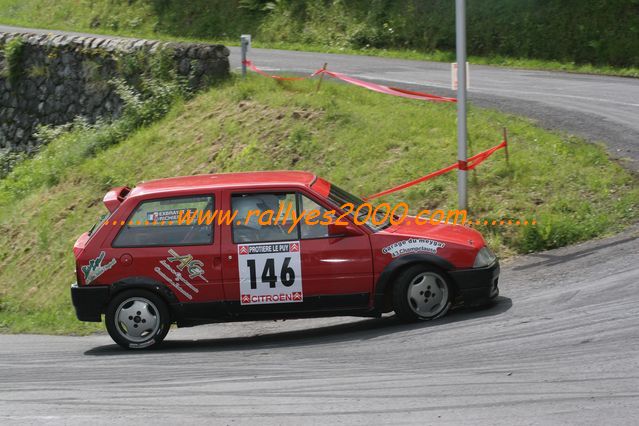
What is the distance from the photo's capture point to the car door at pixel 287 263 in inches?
383

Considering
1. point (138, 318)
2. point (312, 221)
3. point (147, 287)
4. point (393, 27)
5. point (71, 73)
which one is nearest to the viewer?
point (312, 221)

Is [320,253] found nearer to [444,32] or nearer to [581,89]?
[581,89]

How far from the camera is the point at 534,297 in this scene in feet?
33.2

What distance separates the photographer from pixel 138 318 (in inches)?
397

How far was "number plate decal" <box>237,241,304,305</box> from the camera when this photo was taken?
31.9 feet

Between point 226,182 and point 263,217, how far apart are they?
62cm

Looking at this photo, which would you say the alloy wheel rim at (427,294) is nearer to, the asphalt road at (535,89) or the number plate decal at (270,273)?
the number plate decal at (270,273)

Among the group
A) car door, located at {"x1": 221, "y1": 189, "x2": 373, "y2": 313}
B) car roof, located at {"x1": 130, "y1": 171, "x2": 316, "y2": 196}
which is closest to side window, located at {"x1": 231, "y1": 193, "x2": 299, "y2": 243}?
car door, located at {"x1": 221, "y1": 189, "x2": 373, "y2": 313}

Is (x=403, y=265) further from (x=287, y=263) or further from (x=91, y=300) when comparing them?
(x=91, y=300)

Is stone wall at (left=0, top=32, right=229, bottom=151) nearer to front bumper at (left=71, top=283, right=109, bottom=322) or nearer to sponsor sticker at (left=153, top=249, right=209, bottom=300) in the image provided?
front bumper at (left=71, top=283, right=109, bottom=322)

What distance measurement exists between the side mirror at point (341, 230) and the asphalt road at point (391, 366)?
1.02 metres

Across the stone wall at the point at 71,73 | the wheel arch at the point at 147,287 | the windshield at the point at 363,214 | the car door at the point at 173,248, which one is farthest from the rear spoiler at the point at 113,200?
the stone wall at the point at 71,73

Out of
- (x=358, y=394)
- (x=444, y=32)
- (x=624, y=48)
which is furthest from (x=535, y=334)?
(x=444, y=32)

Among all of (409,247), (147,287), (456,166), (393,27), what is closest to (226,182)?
(147,287)
